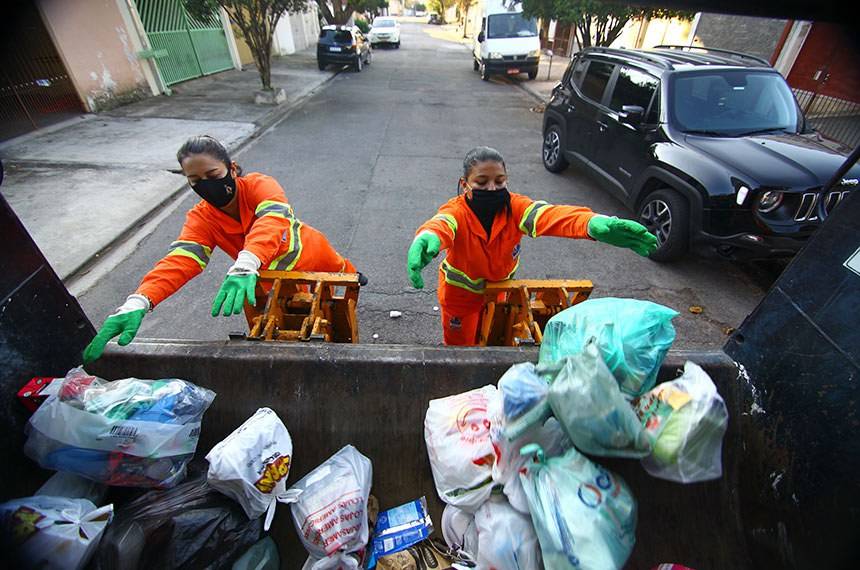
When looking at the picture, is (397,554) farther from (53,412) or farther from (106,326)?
(106,326)

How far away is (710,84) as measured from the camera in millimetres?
4348

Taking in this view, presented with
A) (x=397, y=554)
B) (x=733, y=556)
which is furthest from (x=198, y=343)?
(x=733, y=556)

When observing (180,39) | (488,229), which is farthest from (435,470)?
(180,39)

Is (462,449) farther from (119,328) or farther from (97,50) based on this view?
(97,50)

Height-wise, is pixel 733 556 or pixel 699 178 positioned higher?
pixel 699 178

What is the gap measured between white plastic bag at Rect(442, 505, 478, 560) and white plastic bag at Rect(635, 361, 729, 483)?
0.70 metres

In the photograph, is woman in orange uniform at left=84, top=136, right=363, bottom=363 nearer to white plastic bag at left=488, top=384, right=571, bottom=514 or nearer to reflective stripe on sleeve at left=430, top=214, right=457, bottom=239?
reflective stripe on sleeve at left=430, top=214, right=457, bottom=239

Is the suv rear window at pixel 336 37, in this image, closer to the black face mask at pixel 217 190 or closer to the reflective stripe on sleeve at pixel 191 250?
the black face mask at pixel 217 190

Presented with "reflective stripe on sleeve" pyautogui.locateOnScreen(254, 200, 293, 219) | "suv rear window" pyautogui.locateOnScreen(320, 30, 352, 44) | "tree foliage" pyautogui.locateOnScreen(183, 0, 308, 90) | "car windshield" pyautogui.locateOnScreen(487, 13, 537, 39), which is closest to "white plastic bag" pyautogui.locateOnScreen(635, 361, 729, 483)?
"reflective stripe on sleeve" pyautogui.locateOnScreen(254, 200, 293, 219)

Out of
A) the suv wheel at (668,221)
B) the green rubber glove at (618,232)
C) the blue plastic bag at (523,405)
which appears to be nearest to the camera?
the blue plastic bag at (523,405)

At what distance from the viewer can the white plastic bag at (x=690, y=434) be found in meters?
1.17

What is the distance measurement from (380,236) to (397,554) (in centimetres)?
363

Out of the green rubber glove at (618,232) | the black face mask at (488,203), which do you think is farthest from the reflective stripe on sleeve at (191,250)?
the green rubber glove at (618,232)

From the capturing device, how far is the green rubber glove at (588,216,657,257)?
1931 millimetres
